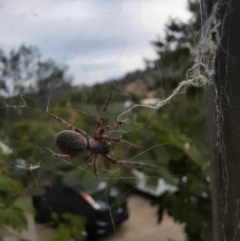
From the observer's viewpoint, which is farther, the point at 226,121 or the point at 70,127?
the point at 70,127

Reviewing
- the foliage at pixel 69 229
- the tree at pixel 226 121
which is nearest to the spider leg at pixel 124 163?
the foliage at pixel 69 229

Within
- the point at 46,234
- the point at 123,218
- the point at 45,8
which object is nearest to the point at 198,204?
the point at 123,218

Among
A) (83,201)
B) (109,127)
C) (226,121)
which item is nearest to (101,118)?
(109,127)

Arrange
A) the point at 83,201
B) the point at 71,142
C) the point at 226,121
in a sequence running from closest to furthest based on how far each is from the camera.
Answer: the point at 226,121, the point at 71,142, the point at 83,201

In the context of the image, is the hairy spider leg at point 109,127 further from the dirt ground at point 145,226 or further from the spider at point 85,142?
the dirt ground at point 145,226

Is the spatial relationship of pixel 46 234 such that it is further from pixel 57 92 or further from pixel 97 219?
pixel 57 92

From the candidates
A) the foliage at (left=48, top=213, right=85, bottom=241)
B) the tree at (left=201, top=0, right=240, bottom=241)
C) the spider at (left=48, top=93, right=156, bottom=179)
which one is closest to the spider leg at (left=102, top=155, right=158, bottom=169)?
the spider at (left=48, top=93, right=156, bottom=179)

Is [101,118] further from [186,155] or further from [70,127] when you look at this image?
[186,155]

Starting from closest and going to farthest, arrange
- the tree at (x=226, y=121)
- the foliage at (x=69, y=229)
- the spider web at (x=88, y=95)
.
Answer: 1. the tree at (x=226, y=121)
2. the spider web at (x=88, y=95)
3. the foliage at (x=69, y=229)
